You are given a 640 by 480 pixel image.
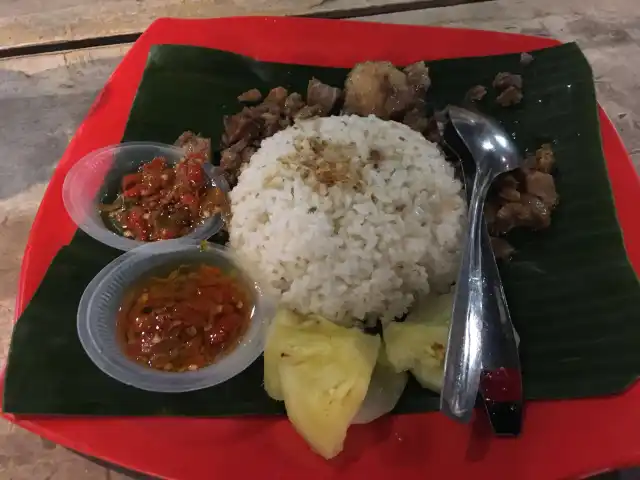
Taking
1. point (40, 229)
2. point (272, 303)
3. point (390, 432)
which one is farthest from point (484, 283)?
point (40, 229)

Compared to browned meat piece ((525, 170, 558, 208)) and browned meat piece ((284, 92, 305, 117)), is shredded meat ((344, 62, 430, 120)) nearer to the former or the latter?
browned meat piece ((284, 92, 305, 117))

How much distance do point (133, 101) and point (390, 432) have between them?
2.01m

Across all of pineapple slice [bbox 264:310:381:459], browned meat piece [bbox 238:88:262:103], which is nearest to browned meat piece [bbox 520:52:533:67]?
browned meat piece [bbox 238:88:262:103]

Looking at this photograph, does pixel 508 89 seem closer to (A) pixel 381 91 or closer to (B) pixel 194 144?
(A) pixel 381 91

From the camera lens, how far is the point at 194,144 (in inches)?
116

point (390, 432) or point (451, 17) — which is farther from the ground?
point (451, 17)

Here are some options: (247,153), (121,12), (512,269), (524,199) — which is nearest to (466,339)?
(512,269)

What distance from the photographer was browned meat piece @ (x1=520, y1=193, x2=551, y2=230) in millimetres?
2625

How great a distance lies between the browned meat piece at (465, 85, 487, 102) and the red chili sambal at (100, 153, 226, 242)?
131cm

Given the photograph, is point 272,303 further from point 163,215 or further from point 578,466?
point 578,466

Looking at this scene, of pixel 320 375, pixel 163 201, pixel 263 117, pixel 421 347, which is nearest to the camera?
pixel 320 375

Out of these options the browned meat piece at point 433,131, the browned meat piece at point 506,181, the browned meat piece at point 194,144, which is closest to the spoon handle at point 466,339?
the browned meat piece at point 506,181

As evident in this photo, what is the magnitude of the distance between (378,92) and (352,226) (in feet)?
2.96

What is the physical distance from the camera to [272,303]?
98.3 inches
